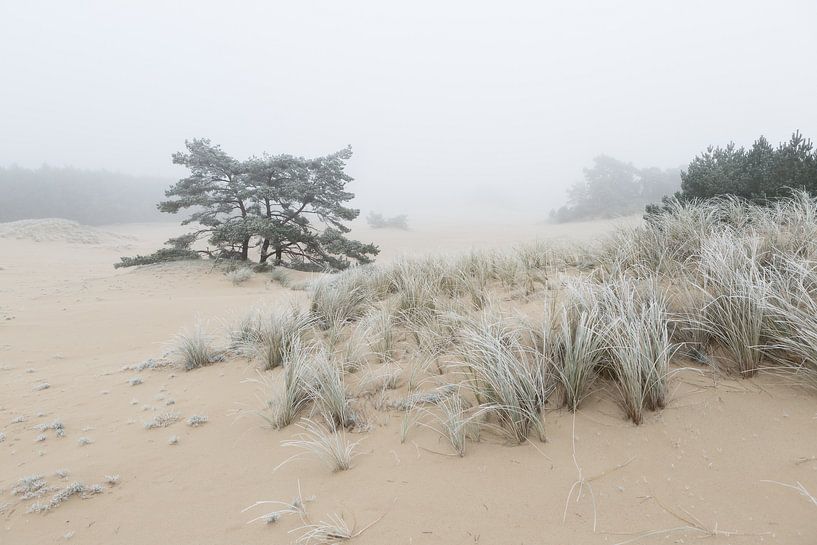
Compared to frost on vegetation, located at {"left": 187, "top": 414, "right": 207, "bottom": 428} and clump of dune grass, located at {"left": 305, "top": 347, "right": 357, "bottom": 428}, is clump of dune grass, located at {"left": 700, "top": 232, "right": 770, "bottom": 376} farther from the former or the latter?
frost on vegetation, located at {"left": 187, "top": 414, "right": 207, "bottom": 428}

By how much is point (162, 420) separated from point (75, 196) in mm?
43930

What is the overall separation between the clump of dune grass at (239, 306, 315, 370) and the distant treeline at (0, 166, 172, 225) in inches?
1624

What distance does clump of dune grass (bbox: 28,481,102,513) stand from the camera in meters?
2.03

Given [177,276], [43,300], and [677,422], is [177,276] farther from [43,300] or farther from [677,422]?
[677,422]

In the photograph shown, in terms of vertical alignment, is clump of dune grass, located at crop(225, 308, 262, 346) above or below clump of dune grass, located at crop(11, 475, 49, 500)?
above

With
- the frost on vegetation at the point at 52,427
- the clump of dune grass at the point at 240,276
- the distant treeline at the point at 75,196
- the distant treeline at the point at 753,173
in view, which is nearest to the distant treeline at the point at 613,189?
the distant treeline at the point at 753,173

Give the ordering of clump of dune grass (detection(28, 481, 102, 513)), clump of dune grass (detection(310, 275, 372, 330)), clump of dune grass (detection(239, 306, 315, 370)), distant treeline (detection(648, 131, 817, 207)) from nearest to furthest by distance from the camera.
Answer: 1. clump of dune grass (detection(28, 481, 102, 513))
2. clump of dune grass (detection(239, 306, 315, 370))
3. clump of dune grass (detection(310, 275, 372, 330))
4. distant treeline (detection(648, 131, 817, 207))

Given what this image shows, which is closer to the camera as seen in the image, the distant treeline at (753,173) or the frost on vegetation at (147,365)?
the frost on vegetation at (147,365)

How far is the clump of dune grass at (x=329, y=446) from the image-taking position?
7.00 feet

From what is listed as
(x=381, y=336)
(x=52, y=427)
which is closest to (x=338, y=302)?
(x=381, y=336)

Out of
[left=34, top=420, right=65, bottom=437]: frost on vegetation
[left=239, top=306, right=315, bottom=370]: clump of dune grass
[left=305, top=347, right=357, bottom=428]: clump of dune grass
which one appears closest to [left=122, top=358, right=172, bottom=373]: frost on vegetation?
[left=239, top=306, right=315, bottom=370]: clump of dune grass

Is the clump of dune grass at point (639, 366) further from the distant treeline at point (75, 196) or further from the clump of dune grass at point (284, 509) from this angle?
the distant treeline at point (75, 196)

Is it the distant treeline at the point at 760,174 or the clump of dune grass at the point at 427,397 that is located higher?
the distant treeline at the point at 760,174

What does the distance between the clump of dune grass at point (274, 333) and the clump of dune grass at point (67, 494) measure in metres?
1.47
